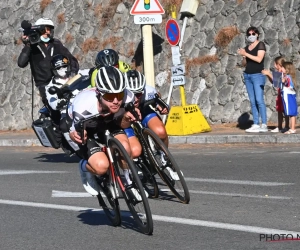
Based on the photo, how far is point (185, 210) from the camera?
29.2 feet

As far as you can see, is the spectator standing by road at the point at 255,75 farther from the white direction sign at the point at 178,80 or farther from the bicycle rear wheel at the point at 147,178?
the bicycle rear wheel at the point at 147,178

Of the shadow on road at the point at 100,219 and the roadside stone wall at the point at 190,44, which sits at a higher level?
the roadside stone wall at the point at 190,44

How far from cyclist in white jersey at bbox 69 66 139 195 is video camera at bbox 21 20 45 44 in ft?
23.7

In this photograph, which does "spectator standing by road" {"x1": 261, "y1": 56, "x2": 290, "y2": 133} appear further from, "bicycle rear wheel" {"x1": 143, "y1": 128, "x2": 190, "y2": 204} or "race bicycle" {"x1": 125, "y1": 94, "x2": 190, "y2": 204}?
"bicycle rear wheel" {"x1": 143, "y1": 128, "x2": 190, "y2": 204}

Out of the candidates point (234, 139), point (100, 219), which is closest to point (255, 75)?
point (234, 139)

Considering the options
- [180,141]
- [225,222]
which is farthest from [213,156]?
[225,222]

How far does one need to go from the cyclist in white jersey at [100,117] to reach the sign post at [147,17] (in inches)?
449

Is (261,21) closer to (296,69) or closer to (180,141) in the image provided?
(296,69)

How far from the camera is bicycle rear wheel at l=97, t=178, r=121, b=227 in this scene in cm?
830

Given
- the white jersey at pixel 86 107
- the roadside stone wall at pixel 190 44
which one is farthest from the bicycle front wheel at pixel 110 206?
the roadside stone wall at pixel 190 44

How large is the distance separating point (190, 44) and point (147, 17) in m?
2.40

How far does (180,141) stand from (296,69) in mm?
3285

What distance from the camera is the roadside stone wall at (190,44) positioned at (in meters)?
20.1

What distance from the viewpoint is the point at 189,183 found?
11.3 metres
